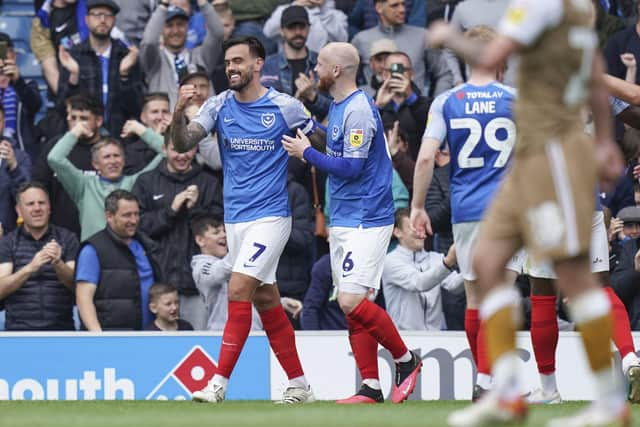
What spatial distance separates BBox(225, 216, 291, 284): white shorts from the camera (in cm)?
1017

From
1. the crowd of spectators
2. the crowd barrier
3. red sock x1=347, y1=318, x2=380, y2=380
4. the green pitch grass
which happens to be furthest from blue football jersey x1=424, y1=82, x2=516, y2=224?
the crowd barrier

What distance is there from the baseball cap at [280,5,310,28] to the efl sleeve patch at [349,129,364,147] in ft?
16.9

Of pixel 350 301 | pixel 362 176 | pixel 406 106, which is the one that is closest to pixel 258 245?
pixel 350 301

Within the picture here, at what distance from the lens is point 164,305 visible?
13008 mm

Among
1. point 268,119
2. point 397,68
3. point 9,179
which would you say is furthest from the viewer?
point 9,179

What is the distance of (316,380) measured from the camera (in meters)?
12.5

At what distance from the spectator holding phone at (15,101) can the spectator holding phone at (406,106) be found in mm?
3889

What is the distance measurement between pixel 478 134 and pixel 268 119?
1.59 meters

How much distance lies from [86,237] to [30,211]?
835mm

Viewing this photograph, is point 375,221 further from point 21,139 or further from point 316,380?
point 21,139

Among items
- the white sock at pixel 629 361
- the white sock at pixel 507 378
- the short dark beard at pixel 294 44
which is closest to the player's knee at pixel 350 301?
the white sock at pixel 629 361

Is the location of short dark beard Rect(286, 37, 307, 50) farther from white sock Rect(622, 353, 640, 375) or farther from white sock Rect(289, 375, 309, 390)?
white sock Rect(622, 353, 640, 375)

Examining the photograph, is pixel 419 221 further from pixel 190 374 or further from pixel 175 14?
pixel 175 14

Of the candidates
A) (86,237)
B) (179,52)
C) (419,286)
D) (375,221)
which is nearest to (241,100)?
(375,221)
